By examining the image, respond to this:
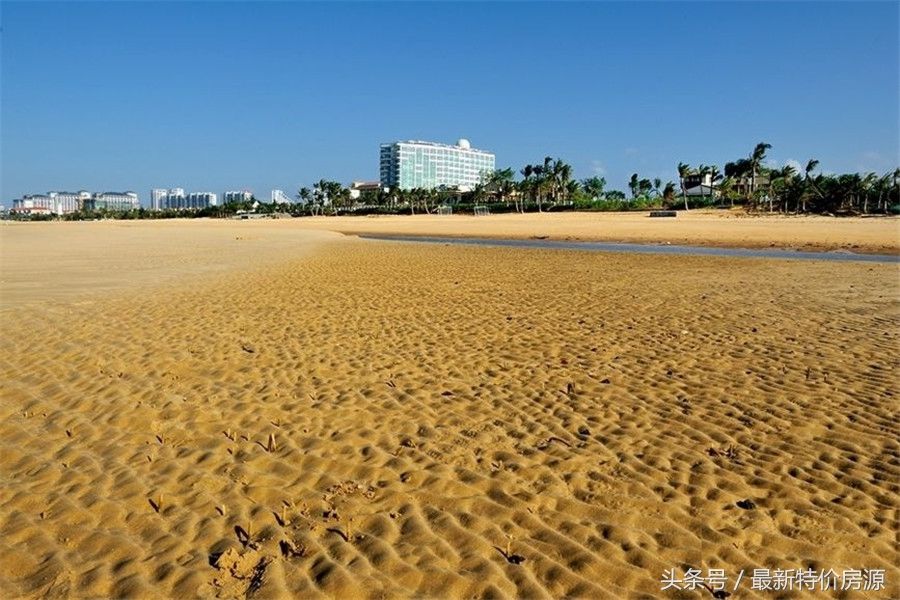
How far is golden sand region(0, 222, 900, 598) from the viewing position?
3.58m

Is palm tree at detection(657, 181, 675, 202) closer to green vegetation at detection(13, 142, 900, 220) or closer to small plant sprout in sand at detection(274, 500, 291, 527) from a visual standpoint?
green vegetation at detection(13, 142, 900, 220)

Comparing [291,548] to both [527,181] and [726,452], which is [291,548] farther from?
[527,181]

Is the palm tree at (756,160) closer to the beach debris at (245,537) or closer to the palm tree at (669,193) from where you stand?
the palm tree at (669,193)

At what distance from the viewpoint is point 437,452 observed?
507 cm

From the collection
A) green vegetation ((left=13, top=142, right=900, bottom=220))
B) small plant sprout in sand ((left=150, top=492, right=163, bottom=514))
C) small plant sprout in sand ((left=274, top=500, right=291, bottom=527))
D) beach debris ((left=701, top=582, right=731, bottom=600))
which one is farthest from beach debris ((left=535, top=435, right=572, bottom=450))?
green vegetation ((left=13, top=142, right=900, bottom=220))

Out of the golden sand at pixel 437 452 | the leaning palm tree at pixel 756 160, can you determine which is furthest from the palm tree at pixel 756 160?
the golden sand at pixel 437 452

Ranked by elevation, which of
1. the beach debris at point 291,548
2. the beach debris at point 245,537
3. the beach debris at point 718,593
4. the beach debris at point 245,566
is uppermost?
the beach debris at point 291,548

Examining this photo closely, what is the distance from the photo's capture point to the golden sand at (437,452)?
3576 millimetres

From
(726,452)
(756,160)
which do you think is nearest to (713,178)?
(756,160)

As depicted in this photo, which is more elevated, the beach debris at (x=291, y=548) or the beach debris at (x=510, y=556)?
the beach debris at (x=291, y=548)

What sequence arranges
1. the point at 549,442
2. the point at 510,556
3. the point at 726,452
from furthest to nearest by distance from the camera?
the point at 549,442
the point at 726,452
the point at 510,556

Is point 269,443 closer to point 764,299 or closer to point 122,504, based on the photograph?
point 122,504

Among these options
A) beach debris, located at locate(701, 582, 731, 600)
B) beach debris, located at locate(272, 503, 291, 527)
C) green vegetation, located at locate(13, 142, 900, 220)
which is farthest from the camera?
green vegetation, located at locate(13, 142, 900, 220)

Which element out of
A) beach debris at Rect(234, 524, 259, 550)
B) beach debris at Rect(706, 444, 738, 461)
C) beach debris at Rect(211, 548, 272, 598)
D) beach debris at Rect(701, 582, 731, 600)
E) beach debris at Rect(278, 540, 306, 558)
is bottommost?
beach debris at Rect(701, 582, 731, 600)
